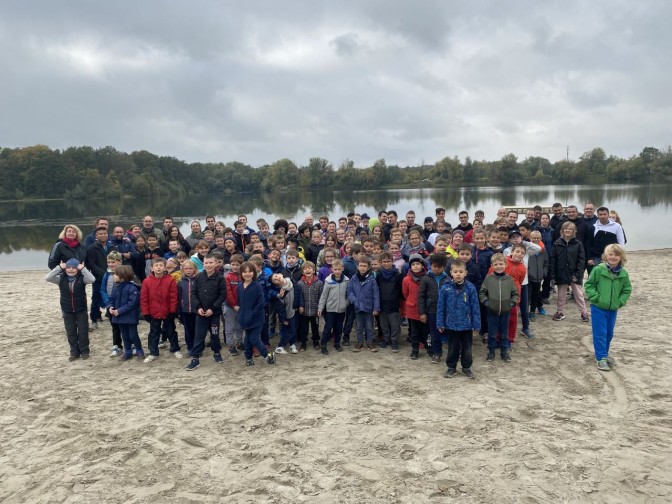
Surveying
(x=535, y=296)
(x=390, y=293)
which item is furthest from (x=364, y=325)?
(x=535, y=296)

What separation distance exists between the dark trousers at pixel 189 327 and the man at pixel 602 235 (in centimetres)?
716

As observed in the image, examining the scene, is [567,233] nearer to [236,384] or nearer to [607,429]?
[607,429]

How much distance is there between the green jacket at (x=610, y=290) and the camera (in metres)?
5.26

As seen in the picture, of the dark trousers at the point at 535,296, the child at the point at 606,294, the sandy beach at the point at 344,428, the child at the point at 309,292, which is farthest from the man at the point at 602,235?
the child at the point at 309,292

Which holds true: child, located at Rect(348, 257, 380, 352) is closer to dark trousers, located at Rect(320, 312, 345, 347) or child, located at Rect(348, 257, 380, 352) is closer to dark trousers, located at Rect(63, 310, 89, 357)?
→ dark trousers, located at Rect(320, 312, 345, 347)

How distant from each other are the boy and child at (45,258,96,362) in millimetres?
1708

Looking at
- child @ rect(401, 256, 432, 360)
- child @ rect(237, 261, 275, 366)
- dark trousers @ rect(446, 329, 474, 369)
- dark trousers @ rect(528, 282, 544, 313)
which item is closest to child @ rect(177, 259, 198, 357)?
child @ rect(237, 261, 275, 366)

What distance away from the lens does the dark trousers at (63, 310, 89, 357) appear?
623 centimetres

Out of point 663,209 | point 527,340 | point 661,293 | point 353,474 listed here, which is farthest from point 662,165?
point 353,474

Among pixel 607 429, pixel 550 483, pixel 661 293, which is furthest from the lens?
pixel 661 293

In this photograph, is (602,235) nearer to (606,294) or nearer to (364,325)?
(606,294)

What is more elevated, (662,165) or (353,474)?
(662,165)

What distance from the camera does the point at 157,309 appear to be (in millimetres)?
6094

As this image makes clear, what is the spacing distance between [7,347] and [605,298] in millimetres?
8901
